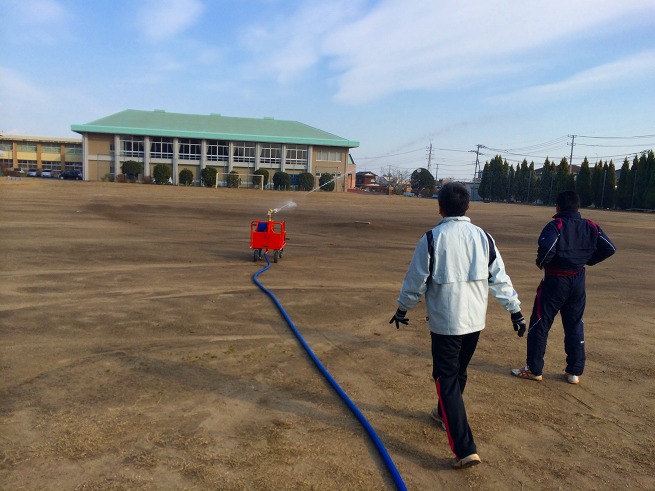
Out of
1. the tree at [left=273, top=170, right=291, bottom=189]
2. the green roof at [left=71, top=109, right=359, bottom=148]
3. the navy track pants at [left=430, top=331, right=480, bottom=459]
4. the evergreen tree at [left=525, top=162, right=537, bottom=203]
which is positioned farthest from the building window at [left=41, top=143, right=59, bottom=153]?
the navy track pants at [left=430, top=331, right=480, bottom=459]

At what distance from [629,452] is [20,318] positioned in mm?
7037

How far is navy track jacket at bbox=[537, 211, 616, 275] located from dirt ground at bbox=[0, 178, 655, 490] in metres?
1.23

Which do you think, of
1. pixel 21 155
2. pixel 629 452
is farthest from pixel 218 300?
pixel 21 155

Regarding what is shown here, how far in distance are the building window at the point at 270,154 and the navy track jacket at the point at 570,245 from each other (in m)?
62.6

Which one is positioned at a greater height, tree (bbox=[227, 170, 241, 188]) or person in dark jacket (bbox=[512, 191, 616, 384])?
tree (bbox=[227, 170, 241, 188])

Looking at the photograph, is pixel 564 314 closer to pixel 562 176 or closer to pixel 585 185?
pixel 585 185

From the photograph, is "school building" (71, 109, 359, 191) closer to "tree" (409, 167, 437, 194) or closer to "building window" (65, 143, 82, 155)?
"tree" (409, 167, 437, 194)

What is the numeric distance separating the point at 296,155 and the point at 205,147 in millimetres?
11858

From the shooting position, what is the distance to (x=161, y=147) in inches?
2473

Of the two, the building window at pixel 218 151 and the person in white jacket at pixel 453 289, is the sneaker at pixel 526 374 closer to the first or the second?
the person in white jacket at pixel 453 289

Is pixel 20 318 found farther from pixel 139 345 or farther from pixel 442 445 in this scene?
pixel 442 445

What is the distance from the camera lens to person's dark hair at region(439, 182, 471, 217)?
140 inches

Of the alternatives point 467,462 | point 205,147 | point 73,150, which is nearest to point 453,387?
point 467,462

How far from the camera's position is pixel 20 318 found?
6660mm
